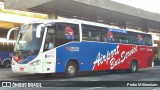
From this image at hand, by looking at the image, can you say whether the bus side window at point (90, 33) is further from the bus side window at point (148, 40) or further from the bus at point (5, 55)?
the bus at point (5, 55)

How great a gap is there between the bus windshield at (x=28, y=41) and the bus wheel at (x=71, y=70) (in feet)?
7.39

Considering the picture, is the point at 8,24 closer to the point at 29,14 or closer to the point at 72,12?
the point at 29,14

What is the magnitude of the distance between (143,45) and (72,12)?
1020 centimetres

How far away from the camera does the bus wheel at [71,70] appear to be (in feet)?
60.4

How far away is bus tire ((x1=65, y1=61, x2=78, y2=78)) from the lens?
1839 centimetres

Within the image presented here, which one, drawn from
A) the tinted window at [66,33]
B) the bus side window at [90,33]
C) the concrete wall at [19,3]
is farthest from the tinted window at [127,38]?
the concrete wall at [19,3]

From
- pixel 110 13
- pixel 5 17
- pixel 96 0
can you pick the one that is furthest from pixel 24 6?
pixel 5 17

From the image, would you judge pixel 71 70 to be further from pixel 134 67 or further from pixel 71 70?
pixel 134 67

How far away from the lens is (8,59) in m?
33.7

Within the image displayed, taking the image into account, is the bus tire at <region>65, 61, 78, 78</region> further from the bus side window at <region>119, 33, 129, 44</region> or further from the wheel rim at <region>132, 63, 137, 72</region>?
the wheel rim at <region>132, 63, 137, 72</region>

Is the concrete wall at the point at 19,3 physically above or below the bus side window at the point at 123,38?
above

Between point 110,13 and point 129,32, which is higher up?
point 110,13

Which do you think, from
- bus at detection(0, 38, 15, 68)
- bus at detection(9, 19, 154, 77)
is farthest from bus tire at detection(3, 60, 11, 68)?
bus at detection(9, 19, 154, 77)

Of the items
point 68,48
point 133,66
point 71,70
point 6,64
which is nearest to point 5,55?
point 6,64
